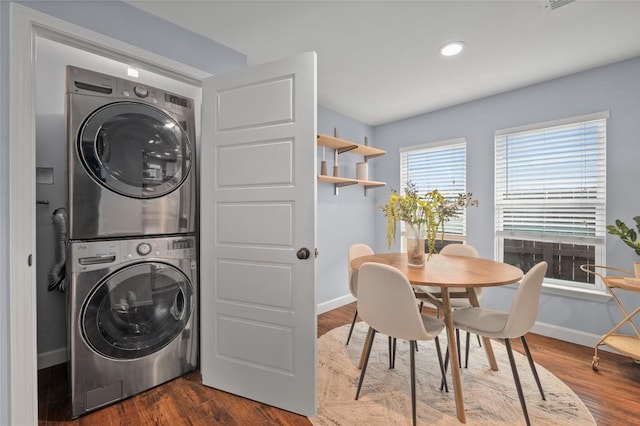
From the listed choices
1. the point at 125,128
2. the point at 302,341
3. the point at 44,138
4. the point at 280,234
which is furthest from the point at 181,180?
the point at 302,341

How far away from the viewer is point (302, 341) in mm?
1674

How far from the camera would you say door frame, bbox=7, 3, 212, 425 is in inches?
55.0

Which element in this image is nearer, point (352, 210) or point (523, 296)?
point (523, 296)

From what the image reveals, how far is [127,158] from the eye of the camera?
69.6 inches

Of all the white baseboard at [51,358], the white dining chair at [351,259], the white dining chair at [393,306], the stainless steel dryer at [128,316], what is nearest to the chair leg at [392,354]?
the white dining chair at [351,259]

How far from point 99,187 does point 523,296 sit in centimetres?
250

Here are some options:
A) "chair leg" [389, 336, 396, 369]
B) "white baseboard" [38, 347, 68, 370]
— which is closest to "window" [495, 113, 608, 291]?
"chair leg" [389, 336, 396, 369]

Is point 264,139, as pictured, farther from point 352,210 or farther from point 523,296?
point 352,210

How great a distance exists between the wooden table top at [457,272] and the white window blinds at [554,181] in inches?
50.1

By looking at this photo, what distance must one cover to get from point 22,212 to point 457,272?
2470 mm

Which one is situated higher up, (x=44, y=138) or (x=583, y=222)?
(x=44, y=138)

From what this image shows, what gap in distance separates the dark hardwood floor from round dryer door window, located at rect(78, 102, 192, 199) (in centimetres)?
129

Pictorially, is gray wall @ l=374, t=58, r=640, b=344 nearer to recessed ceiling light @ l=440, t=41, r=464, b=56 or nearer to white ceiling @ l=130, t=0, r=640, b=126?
white ceiling @ l=130, t=0, r=640, b=126

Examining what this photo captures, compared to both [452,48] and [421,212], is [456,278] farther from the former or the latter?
[452,48]
